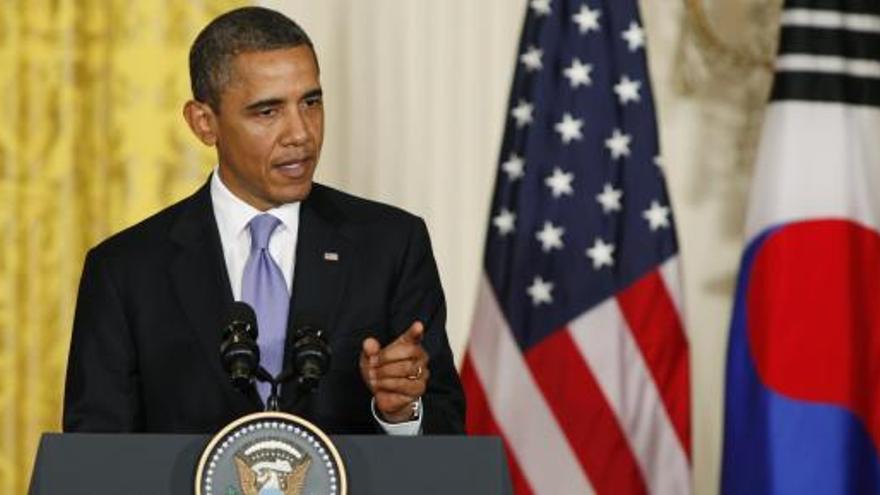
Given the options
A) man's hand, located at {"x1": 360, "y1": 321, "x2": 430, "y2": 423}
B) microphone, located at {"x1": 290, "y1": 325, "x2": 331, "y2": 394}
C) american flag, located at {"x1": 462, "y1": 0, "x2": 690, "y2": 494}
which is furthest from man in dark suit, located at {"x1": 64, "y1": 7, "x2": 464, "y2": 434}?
american flag, located at {"x1": 462, "y1": 0, "x2": 690, "y2": 494}

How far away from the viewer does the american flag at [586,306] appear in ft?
16.2

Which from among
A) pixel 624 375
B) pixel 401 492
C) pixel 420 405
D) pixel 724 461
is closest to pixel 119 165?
pixel 624 375

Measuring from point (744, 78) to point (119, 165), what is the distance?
2.04 m

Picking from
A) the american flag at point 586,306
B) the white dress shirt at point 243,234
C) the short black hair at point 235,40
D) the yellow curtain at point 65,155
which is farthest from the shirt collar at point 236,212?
the yellow curtain at point 65,155

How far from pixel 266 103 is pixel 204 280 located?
1.12ft

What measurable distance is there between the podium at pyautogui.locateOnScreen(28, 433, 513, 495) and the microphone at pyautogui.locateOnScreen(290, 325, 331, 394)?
96mm

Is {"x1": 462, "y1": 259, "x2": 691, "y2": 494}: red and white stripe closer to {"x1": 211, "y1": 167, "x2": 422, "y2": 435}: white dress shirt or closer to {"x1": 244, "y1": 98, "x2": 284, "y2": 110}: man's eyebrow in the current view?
{"x1": 211, "y1": 167, "x2": 422, "y2": 435}: white dress shirt

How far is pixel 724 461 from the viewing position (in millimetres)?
4820

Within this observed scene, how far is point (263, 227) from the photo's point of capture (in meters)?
3.10

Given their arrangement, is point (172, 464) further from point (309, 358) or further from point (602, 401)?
point (602, 401)

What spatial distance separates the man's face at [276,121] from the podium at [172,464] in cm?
79

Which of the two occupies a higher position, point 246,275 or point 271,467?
point 246,275

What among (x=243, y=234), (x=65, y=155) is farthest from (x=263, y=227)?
(x=65, y=155)

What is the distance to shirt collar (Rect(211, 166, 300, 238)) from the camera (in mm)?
3119
